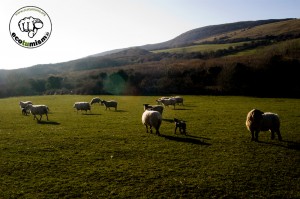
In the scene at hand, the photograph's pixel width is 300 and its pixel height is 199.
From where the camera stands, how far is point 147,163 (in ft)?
62.1

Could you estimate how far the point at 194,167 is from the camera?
18.2 meters

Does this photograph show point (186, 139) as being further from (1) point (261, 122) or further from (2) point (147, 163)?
(2) point (147, 163)

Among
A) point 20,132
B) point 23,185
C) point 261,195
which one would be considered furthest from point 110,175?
point 20,132

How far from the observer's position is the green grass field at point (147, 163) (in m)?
15.1

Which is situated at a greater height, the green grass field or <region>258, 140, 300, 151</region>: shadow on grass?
the green grass field

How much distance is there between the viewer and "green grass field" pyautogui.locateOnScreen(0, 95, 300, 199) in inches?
593

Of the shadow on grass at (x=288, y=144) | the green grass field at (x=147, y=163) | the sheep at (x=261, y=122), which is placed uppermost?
the sheep at (x=261, y=122)

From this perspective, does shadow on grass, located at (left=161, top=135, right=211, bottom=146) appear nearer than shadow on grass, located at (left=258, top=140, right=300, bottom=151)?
No

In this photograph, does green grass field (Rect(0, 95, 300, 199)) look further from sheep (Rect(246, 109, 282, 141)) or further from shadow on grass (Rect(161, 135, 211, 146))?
sheep (Rect(246, 109, 282, 141))

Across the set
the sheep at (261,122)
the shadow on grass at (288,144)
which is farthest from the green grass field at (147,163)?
the sheep at (261,122)

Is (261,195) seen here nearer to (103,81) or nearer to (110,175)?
(110,175)

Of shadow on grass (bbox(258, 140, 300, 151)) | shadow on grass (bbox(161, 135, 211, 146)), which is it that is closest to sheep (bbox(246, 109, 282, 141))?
shadow on grass (bbox(258, 140, 300, 151))

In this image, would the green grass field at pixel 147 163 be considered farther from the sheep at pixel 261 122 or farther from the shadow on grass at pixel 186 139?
the sheep at pixel 261 122

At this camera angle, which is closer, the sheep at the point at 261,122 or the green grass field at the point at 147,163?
the green grass field at the point at 147,163
